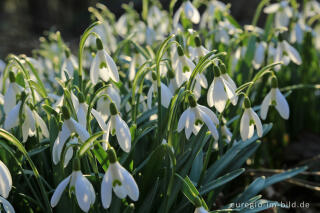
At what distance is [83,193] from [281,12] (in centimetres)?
187

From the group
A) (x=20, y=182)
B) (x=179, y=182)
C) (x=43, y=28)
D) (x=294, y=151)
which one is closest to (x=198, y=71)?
(x=179, y=182)

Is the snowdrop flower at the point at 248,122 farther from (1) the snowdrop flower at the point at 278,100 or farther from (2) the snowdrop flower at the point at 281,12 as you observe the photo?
(2) the snowdrop flower at the point at 281,12

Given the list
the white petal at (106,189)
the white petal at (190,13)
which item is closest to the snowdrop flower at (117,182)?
the white petal at (106,189)

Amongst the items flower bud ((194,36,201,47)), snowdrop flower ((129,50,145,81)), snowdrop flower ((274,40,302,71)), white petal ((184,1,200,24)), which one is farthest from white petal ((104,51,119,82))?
snowdrop flower ((274,40,302,71))

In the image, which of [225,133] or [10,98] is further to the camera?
[225,133]

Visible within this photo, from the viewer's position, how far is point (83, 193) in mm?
1070

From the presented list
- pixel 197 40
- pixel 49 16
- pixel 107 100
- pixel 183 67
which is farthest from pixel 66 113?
pixel 49 16

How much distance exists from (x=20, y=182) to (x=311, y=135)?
5.77 feet

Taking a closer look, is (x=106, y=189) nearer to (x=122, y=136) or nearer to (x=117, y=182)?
(x=117, y=182)

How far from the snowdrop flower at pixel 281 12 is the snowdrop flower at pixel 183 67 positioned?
46.0 inches

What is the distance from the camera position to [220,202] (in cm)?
197

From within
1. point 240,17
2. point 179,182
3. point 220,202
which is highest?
point 240,17

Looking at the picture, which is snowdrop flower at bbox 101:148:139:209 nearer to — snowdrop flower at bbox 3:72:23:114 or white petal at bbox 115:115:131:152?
white petal at bbox 115:115:131:152

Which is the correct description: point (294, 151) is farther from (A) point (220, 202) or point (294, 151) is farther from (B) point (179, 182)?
(B) point (179, 182)
